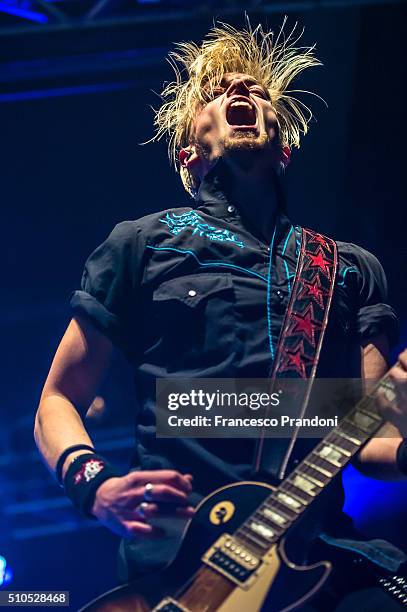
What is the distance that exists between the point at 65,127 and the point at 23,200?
33 centimetres

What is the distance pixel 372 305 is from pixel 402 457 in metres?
A: 0.43

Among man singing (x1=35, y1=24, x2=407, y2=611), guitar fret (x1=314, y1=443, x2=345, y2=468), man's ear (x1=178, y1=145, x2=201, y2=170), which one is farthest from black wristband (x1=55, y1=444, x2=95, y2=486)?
man's ear (x1=178, y1=145, x2=201, y2=170)

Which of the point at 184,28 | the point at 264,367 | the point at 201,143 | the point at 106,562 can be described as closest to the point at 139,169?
the point at 184,28

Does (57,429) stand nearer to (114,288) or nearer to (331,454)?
(114,288)

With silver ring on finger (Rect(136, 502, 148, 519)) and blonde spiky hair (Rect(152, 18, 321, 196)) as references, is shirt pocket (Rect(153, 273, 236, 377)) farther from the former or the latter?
blonde spiky hair (Rect(152, 18, 321, 196))

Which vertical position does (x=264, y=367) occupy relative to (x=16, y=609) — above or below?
above

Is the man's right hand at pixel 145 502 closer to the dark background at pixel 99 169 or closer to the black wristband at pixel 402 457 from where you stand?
the black wristband at pixel 402 457

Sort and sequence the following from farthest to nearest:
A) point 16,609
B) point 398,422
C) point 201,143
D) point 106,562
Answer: point 106,562 < point 201,143 < point 16,609 < point 398,422

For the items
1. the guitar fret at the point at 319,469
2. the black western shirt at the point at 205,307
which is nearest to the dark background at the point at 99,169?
the black western shirt at the point at 205,307

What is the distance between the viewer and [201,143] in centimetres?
245

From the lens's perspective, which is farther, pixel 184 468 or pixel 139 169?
pixel 139 169

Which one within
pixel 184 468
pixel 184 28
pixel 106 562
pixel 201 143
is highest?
pixel 184 28

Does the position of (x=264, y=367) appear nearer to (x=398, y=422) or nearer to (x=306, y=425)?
(x=306, y=425)

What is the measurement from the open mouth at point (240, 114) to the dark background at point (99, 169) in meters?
1.01
